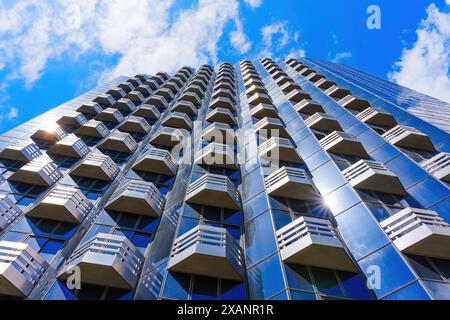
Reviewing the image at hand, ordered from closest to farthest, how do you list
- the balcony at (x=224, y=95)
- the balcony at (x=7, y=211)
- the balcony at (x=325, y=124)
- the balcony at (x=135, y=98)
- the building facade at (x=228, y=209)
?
the building facade at (x=228, y=209) < the balcony at (x=7, y=211) < the balcony at (x=325, y=124) < the balcony at (x=135, y=98) < the balcony at (x=224, y=95)

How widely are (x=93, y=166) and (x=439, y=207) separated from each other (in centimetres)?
1867

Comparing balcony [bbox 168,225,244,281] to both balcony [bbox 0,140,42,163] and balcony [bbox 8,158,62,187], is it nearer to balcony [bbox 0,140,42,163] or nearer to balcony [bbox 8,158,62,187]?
balcony [bbox 8,158,62,187]

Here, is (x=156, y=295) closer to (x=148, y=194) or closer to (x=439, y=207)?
(x=148, y=194)

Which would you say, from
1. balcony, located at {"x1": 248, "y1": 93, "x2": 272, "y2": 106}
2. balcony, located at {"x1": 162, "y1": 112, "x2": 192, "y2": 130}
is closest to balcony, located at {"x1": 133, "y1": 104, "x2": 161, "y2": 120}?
balcony, located at {"x1": 162, "y1": 112, "x2": 192, "y2": 130}

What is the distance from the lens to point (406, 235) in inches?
493

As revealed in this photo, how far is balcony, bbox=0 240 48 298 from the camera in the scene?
10.7 m

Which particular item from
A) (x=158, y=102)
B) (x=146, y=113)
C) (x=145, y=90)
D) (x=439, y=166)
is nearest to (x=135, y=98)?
(x=158, y=102)

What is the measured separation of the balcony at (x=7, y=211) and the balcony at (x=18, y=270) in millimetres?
2835

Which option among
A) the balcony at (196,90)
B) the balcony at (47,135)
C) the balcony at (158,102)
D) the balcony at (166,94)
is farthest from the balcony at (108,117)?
the balcony at (196,90)

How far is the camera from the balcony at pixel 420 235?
11.8 metres

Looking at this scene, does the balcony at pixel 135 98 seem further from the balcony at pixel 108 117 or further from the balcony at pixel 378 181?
the balcony at pixel 378 181

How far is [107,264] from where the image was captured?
36.3ft
